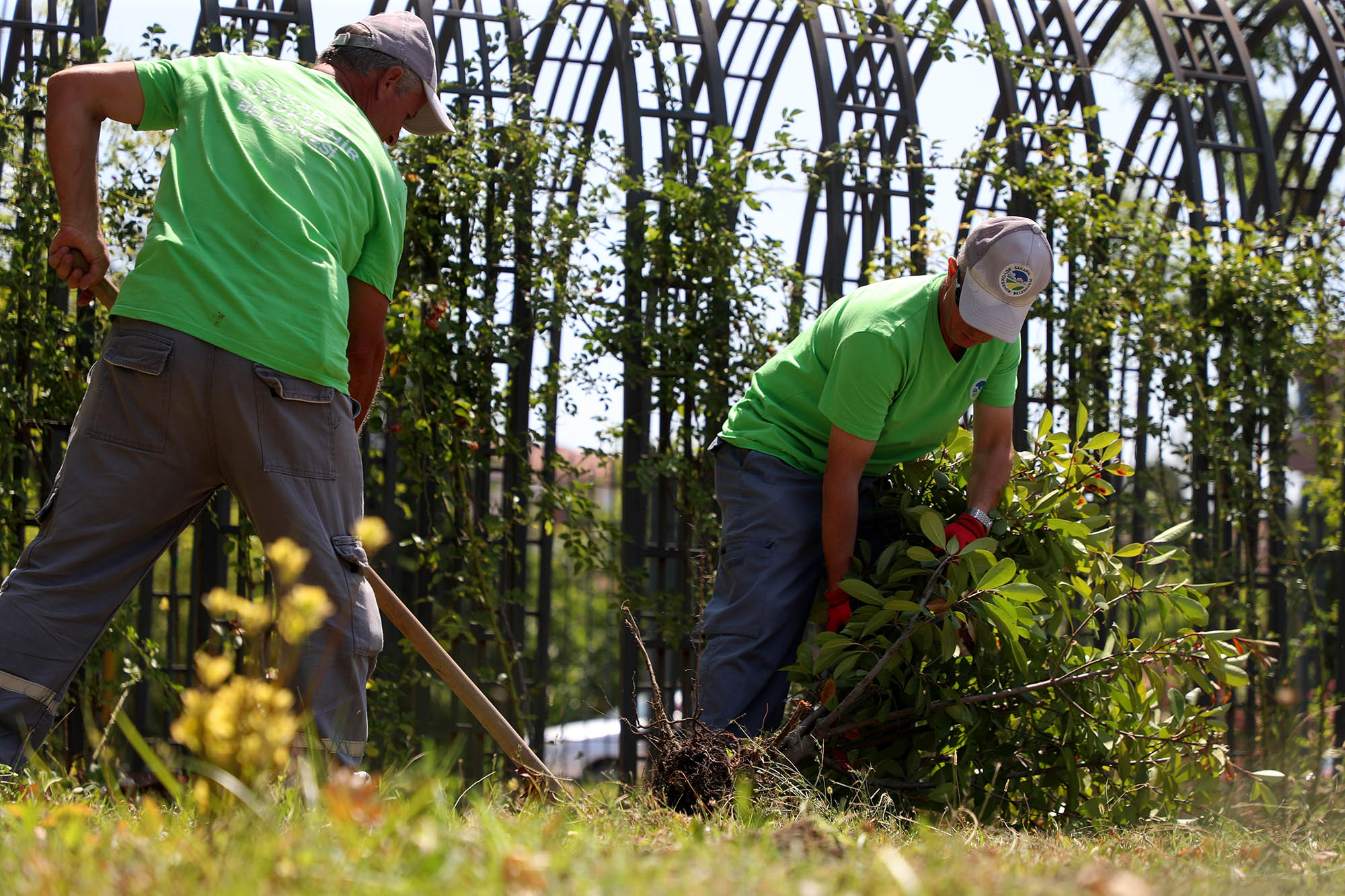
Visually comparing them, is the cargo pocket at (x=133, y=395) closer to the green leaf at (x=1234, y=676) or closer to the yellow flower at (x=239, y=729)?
the yellow flower at (x=239, y=729)

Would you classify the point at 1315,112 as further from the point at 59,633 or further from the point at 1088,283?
the point at 59,633

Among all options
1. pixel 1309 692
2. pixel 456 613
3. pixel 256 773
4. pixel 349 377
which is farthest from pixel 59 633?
pixel 1309 692

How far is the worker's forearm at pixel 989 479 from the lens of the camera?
2.80m

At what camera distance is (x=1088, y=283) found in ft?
13.7

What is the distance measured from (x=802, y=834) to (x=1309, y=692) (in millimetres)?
4479

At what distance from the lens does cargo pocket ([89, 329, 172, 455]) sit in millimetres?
2078

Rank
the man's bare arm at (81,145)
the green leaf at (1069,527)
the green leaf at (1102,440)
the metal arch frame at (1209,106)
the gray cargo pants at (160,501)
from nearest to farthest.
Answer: the gray cargo pants at (160,501) → the man's bare arm at (81,145) → the green leaf at (1069,527) → the green leaf at (1102,440) → the metal arch frame at (1209,106)

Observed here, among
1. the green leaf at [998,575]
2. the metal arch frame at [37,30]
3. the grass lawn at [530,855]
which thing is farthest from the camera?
the metal arch frame at [37,30]

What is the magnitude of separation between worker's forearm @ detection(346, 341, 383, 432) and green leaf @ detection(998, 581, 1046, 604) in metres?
1.40

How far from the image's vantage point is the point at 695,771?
2.35 metres

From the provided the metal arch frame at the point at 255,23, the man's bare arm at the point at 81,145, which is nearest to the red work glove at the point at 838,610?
the man's bare arm at the point at 81,145

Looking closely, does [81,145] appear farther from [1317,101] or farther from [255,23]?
[1317,101]

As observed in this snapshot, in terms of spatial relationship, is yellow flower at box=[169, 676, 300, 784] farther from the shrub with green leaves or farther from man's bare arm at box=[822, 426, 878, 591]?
man's bare arm at box=[822, 426, 878, 591]

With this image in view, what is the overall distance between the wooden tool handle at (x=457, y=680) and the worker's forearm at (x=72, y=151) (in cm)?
88
